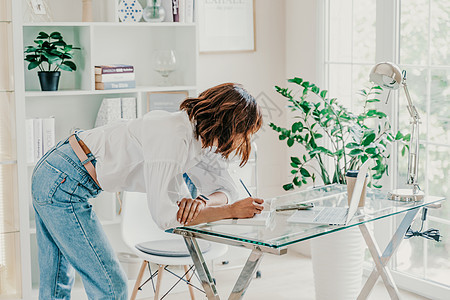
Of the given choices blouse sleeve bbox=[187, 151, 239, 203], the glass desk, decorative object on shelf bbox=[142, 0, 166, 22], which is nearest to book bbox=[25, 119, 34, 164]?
decorative object on shelf bbox=[142, 0, 166, 22]

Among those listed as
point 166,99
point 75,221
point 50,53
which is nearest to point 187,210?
point 75,221

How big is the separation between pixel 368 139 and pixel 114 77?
1.49m

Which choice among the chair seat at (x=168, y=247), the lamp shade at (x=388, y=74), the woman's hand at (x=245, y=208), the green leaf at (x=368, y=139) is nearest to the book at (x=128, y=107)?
the chair seat at (x=168, y=247)

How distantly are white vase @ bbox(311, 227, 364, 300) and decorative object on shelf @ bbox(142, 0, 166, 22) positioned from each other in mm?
1572

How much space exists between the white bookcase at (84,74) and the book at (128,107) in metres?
0.04

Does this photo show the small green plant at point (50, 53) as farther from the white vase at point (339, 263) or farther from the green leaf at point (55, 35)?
the white vase at point (339, 263)

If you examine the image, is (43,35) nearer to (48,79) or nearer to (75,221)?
(48,79)

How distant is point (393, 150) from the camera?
13.0ft

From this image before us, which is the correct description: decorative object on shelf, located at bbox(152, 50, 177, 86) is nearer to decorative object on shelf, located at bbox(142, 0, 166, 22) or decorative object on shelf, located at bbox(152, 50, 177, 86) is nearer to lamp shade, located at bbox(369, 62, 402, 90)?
decorative object on shelf, located at bbox(142, 0, 166, 22)

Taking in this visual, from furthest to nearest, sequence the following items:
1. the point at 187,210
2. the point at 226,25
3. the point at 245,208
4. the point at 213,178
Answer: the point at 226,25
the point at 213,178
the point at 245,208
the point at 187,210

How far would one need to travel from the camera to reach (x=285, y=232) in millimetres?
2393

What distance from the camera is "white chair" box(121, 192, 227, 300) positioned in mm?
3205

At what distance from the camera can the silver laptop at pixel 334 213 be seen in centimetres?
254

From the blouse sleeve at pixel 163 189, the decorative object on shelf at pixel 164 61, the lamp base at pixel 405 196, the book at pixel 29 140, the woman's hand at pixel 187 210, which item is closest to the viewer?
the blouse sleeve at pixel 163 189
